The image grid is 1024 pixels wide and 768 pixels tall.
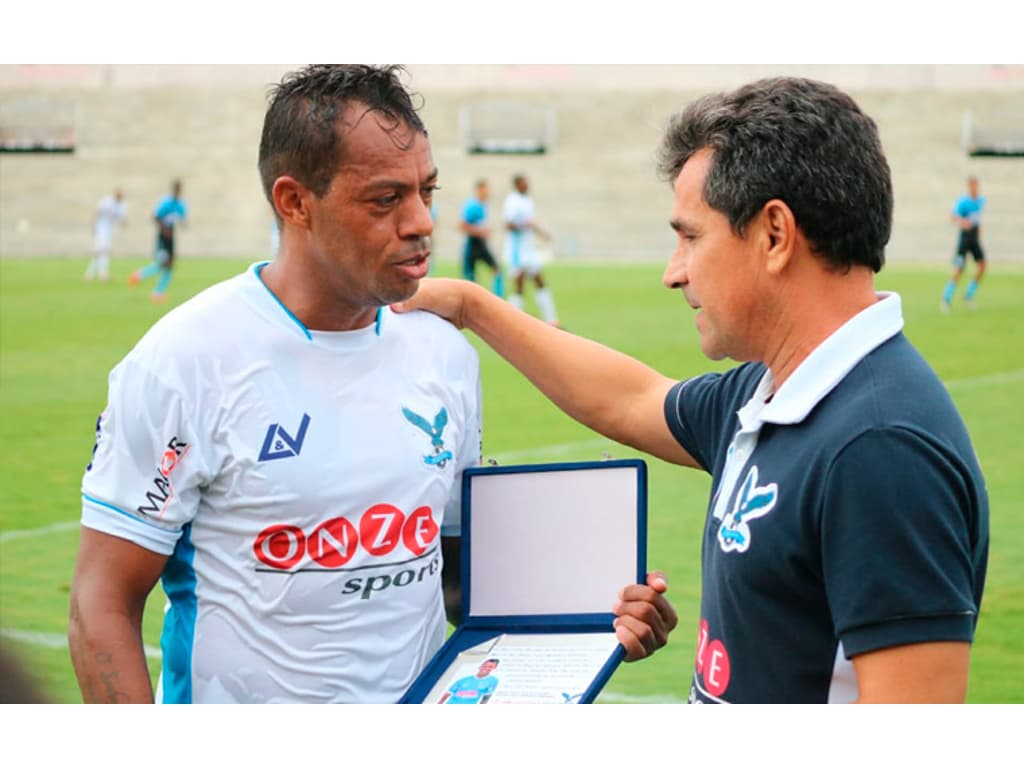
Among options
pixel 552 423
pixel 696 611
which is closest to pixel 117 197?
pixel 552 423

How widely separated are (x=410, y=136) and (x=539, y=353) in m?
0.68

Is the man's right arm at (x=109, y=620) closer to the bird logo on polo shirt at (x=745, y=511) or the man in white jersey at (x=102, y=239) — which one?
the bird logo on polo shirt at (x=745, y=511)

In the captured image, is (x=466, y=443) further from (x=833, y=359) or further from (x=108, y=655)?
(x=833, y=359)

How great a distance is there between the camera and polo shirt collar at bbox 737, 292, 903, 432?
80.9 inches

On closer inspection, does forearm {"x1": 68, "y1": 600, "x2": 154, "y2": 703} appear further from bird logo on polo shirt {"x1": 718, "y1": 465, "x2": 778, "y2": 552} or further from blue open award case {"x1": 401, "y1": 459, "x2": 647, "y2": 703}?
bird logo on polo shirt {"x1": 718, "y1": 465, "x2": 778, "y2": 552}

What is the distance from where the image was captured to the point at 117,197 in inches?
1133

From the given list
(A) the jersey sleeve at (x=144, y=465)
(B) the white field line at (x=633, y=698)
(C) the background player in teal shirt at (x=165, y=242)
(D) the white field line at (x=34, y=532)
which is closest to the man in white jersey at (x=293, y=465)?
(A) the jersey sleeve at (x=144, y=465)

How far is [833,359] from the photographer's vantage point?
2.08 m

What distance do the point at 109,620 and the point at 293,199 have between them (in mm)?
867

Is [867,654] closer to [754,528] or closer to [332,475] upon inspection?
[754,528]

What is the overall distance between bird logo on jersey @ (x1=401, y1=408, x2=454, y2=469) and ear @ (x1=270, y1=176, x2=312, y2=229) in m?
0.43

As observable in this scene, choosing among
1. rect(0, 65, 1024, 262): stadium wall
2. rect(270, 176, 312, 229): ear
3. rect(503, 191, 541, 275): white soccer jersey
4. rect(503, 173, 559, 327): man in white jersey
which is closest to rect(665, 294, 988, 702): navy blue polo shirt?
rect(270, 176, 312, 229): ear

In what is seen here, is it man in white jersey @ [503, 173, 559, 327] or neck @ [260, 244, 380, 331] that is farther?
man in white jersey @ [503, 173, 559, 327]

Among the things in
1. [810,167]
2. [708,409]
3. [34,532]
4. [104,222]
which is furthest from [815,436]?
[104,222]
